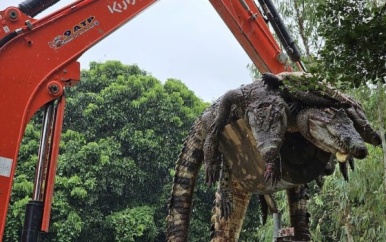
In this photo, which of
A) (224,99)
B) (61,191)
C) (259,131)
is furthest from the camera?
(61,191)

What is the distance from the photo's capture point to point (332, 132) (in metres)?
3.27

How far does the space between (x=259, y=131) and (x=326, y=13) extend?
1124 mm

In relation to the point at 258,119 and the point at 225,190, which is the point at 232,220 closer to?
the point at 225,190

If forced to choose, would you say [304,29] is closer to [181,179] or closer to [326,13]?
[181,179]

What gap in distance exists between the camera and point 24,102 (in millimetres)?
3807

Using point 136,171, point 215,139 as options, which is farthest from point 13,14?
point 136,171

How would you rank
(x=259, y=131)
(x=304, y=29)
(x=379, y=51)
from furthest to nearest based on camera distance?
(x=304, y=29) → (x=259, y=131) → (x=379, y=51)

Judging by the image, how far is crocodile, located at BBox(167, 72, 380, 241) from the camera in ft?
11.0

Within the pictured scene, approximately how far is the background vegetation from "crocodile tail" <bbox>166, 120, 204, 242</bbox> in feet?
9.90

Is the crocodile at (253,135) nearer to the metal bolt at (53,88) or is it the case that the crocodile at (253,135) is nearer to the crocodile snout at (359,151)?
the crocodile snout at (359,151)

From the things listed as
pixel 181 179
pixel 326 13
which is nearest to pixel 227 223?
pixel 181 179

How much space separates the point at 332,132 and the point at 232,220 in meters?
1.21

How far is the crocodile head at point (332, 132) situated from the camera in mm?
3117

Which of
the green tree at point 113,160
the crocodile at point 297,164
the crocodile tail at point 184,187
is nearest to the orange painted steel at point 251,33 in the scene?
A: the crocodile tail at point 184,187
